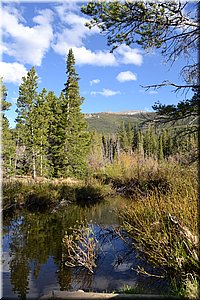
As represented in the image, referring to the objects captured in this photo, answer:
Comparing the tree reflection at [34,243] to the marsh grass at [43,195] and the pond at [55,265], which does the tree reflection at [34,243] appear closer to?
the pond at [55,265]

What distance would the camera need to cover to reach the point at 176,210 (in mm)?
5297

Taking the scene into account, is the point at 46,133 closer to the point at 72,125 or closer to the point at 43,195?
the point at 72,125

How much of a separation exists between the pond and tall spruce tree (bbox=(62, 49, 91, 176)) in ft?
50.8

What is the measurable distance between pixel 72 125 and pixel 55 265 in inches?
780

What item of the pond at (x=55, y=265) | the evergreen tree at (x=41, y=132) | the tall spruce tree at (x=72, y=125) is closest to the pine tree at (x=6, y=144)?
the evergreen tree at (x=41, y=132)

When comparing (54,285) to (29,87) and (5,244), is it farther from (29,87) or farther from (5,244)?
(29,87)

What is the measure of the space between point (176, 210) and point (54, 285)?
2518mm

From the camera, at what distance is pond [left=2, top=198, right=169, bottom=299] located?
4.48 metres

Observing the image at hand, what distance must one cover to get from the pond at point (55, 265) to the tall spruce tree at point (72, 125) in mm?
15477

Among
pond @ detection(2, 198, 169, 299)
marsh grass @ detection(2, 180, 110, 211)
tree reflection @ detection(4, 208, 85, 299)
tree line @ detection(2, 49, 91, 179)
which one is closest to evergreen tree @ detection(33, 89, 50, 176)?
tree line @ detection(2, 49, 91, 179)

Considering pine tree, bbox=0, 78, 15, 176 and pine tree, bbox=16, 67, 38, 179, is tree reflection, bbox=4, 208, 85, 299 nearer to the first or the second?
pine tree, bbox=0, 78, 15, 176

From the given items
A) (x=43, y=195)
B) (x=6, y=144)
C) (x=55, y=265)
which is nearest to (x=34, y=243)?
Answer: (x=55, y=265)

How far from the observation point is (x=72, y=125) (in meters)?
24.7


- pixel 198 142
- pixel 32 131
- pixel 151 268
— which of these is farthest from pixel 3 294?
pixel 32 131
